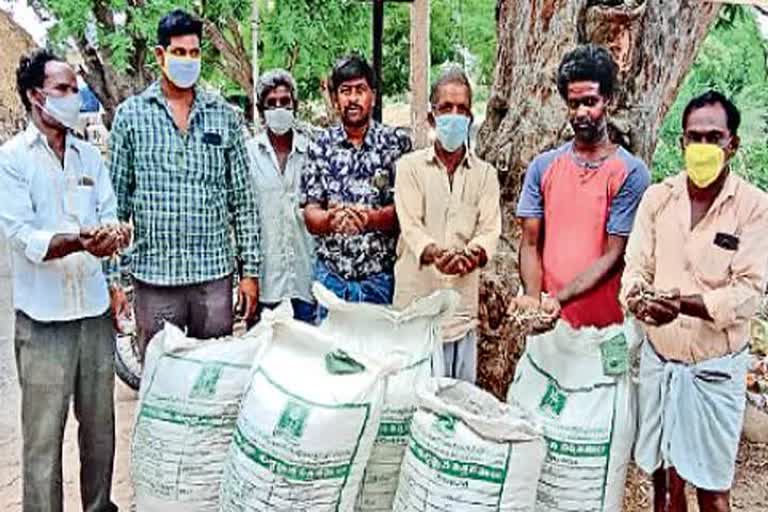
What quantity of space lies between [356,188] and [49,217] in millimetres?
1021

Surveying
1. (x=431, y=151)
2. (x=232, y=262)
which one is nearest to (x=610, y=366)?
(x=431, y=151)

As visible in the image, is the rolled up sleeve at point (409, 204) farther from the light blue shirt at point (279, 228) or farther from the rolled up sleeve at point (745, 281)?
the rolled up sleeve at point (745, 281)

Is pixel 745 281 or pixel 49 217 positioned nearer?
pixel 745 281

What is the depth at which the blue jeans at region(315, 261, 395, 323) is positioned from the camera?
328 cm

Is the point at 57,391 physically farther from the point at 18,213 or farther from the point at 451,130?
the point at 451,130

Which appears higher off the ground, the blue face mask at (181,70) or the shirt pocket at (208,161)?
the blue face mask at (181,70)

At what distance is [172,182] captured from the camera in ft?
10.5

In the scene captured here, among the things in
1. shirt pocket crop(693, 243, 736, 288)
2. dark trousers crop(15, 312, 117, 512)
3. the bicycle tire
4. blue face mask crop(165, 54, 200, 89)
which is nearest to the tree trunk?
shirt pocket crop(693, 243, 736, 288)

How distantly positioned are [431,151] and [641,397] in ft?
3.52

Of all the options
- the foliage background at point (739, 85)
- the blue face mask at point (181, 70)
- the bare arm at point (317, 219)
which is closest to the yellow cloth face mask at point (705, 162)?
the bare arm at point (317, 219)

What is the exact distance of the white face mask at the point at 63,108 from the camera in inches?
117

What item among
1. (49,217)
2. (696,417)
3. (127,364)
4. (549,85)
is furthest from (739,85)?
(49,217)

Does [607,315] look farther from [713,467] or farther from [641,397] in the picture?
[713,467]

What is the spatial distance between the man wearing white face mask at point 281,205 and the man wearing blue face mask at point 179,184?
0.25 m
